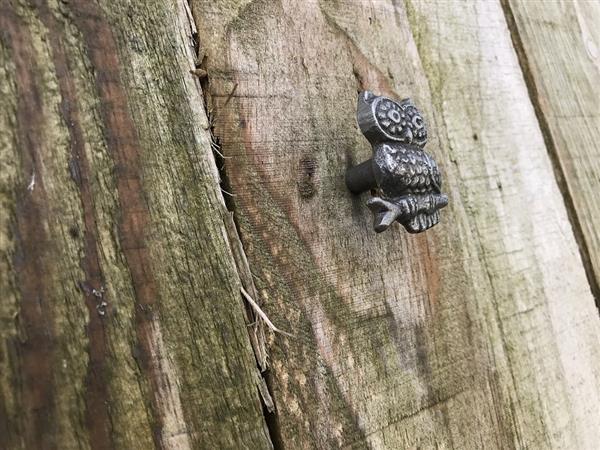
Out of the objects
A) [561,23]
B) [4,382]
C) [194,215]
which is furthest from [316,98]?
[561,23]

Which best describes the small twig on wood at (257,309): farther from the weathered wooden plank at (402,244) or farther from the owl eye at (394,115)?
the owl eye at (394,115)

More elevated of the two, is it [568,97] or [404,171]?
[568,97]

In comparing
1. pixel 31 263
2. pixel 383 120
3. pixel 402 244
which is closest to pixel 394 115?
pixel 383 120

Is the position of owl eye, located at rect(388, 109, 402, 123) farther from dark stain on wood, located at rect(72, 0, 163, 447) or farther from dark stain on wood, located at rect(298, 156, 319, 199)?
dark stain on wood, located at rect(72, 0, 163, 447)

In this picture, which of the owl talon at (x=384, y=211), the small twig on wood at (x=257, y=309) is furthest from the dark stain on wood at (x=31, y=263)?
the owl talon at (x=384, y=211)

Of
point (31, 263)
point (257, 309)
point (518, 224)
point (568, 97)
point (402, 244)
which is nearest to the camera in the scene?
point (31, 263)

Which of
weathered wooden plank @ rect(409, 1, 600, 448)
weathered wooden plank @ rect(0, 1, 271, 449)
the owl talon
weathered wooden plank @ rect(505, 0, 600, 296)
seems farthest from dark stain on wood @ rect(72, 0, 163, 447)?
weathered wooden plank @ rect(505, 0, 600, 296)

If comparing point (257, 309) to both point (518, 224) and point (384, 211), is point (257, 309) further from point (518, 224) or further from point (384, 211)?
point (518, 224)
